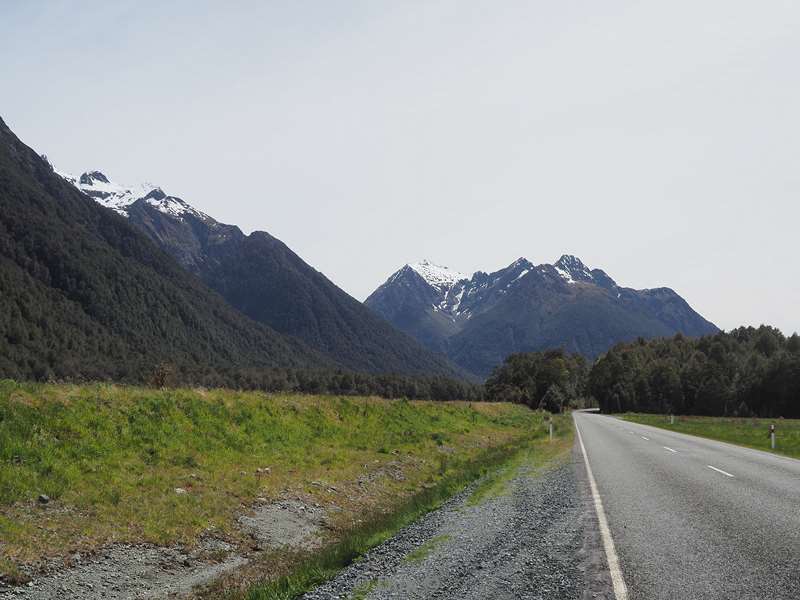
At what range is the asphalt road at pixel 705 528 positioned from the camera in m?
7.64

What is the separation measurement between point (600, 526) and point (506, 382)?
473 feet

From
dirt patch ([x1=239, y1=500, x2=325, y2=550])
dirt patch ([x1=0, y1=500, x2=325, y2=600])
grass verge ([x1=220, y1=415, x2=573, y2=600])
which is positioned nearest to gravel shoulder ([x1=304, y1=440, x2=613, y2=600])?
grass verge ([x1=220, y1=415, x2=573, y2=600])

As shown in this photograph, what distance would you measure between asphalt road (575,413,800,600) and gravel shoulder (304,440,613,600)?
2.03ft

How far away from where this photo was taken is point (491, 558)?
9805 millimetres

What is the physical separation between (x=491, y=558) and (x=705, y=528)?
412cm

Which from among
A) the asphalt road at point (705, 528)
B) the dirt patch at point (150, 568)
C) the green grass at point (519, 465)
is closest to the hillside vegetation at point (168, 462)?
the dirt patch at point (150, 568)

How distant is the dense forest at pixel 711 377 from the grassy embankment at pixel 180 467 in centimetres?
10918

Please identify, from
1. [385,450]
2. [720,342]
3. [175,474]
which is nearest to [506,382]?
[720,342]

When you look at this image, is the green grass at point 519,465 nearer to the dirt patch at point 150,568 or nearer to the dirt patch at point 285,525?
the dirt patch at point 285,525

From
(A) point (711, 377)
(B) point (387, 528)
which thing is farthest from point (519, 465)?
Result: (A) point (711, 377)

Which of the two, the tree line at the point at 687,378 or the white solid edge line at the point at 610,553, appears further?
the tree line at the point at 687,378

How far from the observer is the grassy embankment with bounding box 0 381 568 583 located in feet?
44.8

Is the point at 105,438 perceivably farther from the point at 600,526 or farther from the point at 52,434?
the point at 600,526

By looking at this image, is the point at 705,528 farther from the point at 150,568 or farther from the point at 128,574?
the point at 128,574
